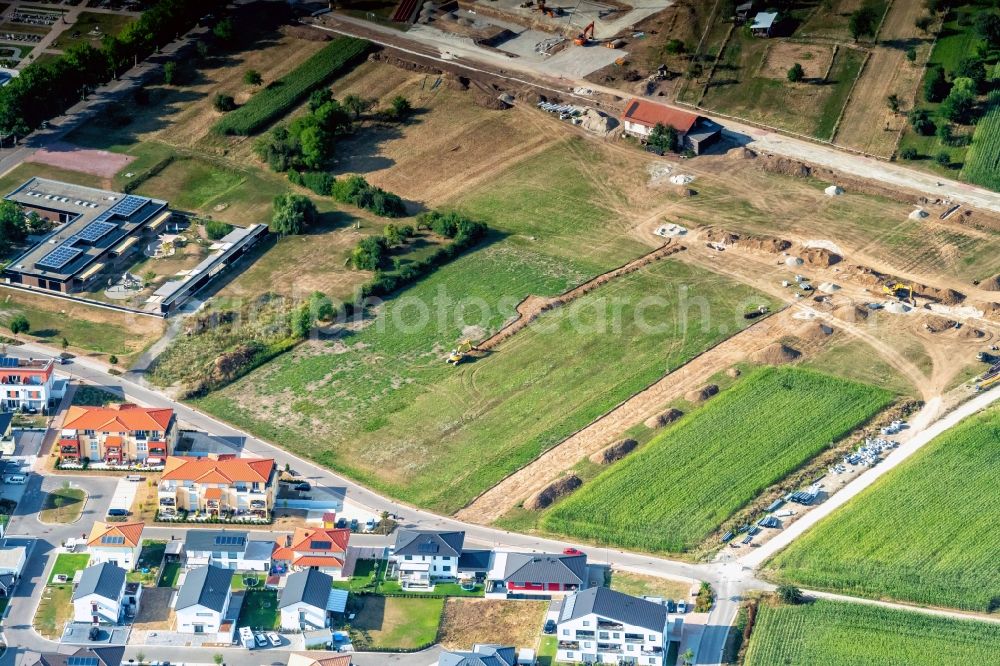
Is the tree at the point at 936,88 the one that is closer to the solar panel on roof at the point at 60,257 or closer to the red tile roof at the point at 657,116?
the red tile roof at the point at 657,116

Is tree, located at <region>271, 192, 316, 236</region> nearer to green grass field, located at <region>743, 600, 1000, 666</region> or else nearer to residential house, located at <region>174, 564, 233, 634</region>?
residential house, located at <region>174, 564, 233, 634</region>

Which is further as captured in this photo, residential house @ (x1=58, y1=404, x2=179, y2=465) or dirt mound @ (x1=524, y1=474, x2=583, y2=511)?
residential house @ (x1=58, y1=404, x2=179, y2=465)

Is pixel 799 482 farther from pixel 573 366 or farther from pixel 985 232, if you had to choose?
pixel 985 232

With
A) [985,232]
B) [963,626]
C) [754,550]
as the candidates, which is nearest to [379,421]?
[754,550]

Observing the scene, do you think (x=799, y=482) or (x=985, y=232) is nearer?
(x=799, y=482)

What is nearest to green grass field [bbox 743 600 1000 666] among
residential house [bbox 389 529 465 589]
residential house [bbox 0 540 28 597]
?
residential house [bbox 389 529 465 589]

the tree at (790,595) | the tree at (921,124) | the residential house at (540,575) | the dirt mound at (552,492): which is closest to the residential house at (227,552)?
the residential house at (540,575)

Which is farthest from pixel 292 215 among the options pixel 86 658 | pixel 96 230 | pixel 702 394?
pixel 86 658
